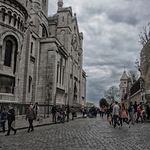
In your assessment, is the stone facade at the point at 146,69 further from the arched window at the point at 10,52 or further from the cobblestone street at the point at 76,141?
the arched window at the point at 10,52

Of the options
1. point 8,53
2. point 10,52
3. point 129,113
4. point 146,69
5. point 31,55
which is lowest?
point 129,113

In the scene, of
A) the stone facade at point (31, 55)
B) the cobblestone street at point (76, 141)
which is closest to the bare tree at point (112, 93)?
the stone facade at point (31, 55)

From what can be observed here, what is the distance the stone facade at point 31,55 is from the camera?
21.7m

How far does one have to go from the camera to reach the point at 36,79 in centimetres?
2922

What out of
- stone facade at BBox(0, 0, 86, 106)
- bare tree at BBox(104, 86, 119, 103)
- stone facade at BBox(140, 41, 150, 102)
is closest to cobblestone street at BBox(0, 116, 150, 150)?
stone facade at BBox(140, 41, 150, 102)

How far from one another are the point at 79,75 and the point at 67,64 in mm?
15920

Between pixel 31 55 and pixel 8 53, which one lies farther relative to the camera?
pixel 31 55

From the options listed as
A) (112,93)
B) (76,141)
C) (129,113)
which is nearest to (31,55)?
(129,113)

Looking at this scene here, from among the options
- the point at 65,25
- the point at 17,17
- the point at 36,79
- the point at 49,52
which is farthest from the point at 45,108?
the point at 65,25

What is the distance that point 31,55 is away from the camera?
28828 millimetres

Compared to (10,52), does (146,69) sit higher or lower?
lower

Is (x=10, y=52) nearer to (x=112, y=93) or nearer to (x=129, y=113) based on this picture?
(x=129, y=113)

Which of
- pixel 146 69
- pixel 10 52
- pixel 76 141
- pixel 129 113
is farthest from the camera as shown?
pixel 10 52

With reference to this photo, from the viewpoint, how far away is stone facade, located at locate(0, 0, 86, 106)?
21.7 meters
